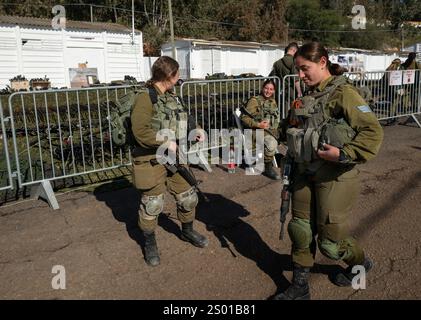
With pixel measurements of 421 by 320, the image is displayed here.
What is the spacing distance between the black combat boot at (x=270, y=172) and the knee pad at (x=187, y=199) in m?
2.59

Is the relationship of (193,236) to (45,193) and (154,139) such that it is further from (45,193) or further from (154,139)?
(45,193)

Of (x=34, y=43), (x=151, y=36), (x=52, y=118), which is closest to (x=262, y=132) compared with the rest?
(x=52, y=118)

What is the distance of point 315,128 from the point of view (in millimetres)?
2732

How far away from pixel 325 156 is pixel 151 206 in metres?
1.66

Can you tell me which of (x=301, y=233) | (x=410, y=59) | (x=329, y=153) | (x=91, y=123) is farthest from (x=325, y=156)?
(x=410, y=59)

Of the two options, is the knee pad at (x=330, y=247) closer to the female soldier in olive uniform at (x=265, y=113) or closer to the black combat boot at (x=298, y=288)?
the black combat boot at (x=298, y=288)

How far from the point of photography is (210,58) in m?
35.8

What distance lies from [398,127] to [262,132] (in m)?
5.42

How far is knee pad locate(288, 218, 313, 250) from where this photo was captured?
2.92 meters

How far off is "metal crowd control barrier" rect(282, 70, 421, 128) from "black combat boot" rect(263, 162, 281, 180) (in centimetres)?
421

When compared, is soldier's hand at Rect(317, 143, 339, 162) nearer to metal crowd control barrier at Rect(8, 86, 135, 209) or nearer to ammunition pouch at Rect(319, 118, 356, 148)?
ammunition pouch at Rect(319, 118, 356, 148)

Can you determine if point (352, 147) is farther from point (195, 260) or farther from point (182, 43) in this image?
point (182, 43)

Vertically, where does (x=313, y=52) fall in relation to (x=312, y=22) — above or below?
below

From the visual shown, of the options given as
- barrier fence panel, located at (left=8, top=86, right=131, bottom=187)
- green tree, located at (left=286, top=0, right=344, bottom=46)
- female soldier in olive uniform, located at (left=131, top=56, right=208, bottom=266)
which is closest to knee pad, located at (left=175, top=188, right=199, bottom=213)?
female soldier in olive uniform, located at (left=131, top=56, right=208, bottom=266)
